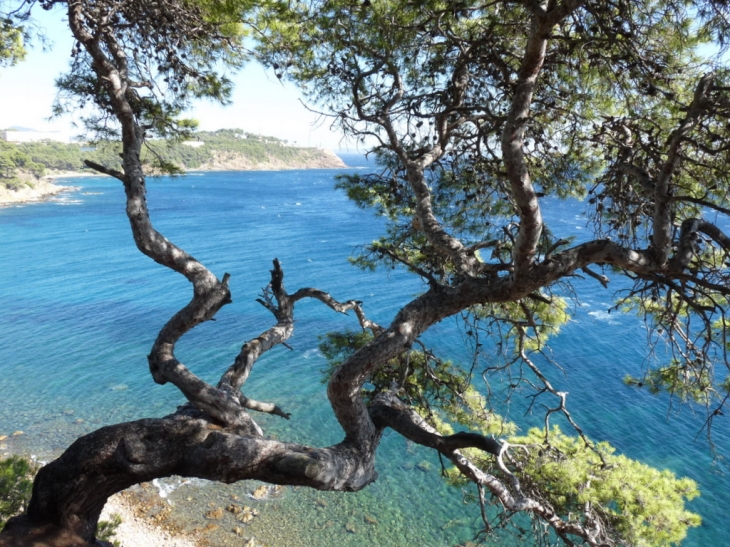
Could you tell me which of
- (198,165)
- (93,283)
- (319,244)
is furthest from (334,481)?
(198,165)

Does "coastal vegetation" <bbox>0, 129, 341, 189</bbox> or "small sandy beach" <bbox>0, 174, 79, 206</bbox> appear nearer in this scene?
"small sandy beach" <bbox>0, 174, 79, 206</bbox>

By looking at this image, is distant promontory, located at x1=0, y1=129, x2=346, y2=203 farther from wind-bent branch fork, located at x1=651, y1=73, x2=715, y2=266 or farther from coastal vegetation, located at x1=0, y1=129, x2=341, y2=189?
wind-bent branch fork, located at x1=651, y1=73, x2=715, y2=266

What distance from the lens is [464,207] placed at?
5.51m

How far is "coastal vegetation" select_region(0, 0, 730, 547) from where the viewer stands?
9.37 ft

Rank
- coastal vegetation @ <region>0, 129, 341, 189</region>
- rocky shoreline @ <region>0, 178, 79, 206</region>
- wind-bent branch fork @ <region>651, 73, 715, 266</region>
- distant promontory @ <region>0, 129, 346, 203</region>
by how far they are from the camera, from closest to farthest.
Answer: wind-bent branch fork @ <region>651, 73, 715, 266</region>
rocky shoreline @ <region>0, 178, 79, 206</region>
distant promontory @ <region>0, 129, 346, 203</region>
coastal vegetation @ <region>0, 129, 341, 189</region>

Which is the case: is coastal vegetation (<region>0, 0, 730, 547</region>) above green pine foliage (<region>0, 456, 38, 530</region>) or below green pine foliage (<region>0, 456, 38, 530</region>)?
above

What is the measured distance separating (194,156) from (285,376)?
96.4 metres

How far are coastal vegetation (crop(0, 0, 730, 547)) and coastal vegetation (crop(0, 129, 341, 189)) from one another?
4914 cm

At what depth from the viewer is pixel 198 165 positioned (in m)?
102

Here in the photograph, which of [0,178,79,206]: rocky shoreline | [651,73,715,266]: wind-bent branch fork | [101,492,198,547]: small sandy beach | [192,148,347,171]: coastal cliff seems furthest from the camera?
[192,148,347,171]: coastal cliff

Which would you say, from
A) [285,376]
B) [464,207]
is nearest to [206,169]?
[285,376]

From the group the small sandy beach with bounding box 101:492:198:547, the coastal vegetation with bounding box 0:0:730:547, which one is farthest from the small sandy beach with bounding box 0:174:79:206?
the coastal vegetation with bounding box 0:0:730:547

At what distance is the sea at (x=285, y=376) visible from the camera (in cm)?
1081

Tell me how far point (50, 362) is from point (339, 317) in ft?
36.4
